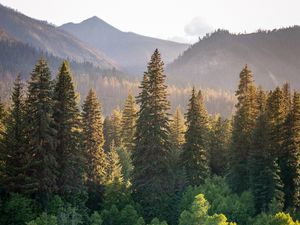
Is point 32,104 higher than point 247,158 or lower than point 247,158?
higher

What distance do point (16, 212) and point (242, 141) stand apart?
30031 mm

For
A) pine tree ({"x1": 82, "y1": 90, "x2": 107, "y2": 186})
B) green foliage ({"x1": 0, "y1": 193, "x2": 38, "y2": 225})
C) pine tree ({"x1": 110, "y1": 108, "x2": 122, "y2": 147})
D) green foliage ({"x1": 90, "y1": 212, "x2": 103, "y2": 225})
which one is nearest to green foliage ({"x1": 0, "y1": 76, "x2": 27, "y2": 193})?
green foliage ({"x1": 0, "y1": 193, "x2": 38, "y2": 225})

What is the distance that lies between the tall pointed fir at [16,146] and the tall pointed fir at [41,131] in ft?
1.97

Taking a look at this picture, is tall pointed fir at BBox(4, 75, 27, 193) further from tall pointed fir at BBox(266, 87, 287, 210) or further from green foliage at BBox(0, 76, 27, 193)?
tall pointed fir at BBox(266, 87, 287, 210)

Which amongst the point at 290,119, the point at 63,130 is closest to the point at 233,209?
the point at 290,119

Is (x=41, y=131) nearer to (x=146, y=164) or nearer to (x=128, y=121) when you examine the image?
(x=146, y=164)

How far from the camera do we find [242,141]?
2265 inches

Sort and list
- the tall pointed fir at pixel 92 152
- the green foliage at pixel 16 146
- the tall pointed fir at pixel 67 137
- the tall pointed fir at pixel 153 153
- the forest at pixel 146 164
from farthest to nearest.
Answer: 1. the tall pointed fir at pixel 92 152
2. the tall pointed fir at pixel 153 153
3. the tall pointed fir at pixel 67 137
4. the green foliage at pixel 16 146
5. the forest at pixel 146 164

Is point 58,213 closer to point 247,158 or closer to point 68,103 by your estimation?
point 68,103

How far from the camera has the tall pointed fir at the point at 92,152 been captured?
53.3 m

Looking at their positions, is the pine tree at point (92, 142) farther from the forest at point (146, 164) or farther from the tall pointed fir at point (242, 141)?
the tall pointed fir at point (242, 141)

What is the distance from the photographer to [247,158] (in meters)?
56.1

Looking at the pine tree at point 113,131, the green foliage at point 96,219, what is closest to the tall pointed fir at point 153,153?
the green foliage at point 96,219

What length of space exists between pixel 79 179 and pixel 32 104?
9130mm
